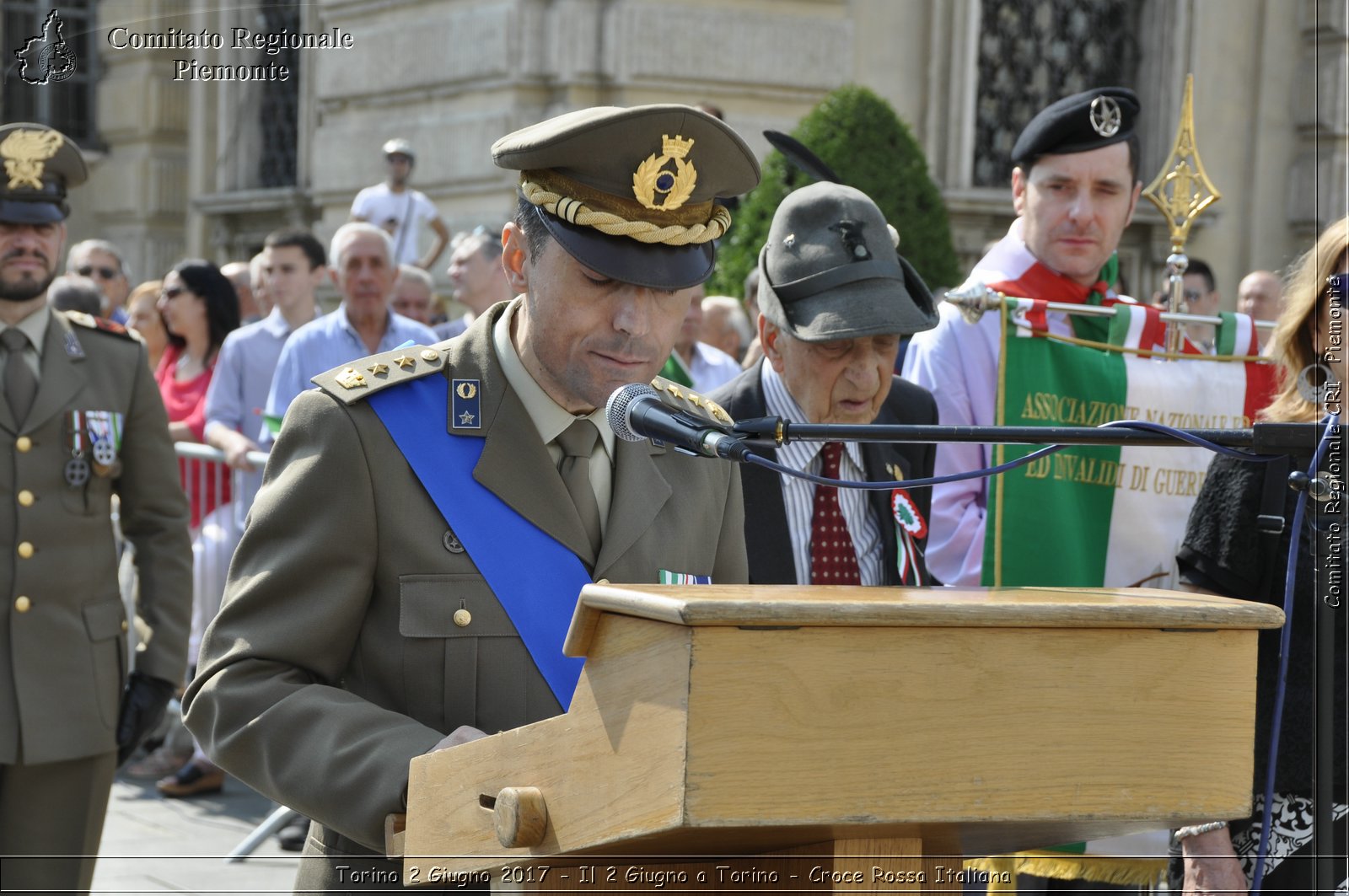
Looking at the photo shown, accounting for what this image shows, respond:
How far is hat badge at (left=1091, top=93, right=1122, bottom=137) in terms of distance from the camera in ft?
15.1

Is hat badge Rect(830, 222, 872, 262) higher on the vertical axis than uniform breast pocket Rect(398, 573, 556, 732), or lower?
higher

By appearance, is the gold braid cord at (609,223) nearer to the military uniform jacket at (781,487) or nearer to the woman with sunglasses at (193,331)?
the military uniform jacket at (781,487)

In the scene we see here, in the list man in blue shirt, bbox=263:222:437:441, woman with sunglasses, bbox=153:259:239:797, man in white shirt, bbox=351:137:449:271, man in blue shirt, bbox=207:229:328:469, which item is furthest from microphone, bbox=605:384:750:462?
man in white shirt, bbox=351:137:449:271

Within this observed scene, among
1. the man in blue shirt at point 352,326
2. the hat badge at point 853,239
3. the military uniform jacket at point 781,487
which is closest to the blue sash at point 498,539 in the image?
the military uniform jacket at point 781,487

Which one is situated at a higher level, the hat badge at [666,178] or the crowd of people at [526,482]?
the hat badge at [666,178]

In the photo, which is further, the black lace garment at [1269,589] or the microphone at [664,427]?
the black lace garment at [1269,589]

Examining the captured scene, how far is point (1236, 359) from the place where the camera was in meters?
4.61

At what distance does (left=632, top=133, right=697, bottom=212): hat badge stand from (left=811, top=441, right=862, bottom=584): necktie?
1.33m

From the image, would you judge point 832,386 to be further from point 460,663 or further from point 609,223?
point 460,663

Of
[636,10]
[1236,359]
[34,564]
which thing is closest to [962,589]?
[1236,359]

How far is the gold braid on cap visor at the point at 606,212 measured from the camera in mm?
2494

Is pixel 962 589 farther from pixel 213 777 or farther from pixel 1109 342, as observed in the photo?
pixel 213 777

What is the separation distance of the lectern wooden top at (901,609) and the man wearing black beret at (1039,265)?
2599 millimetres

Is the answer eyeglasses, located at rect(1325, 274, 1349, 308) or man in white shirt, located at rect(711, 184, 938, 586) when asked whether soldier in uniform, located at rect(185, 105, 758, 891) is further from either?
eyeglasses, located at rect(1325, 274, 1349, 308)
